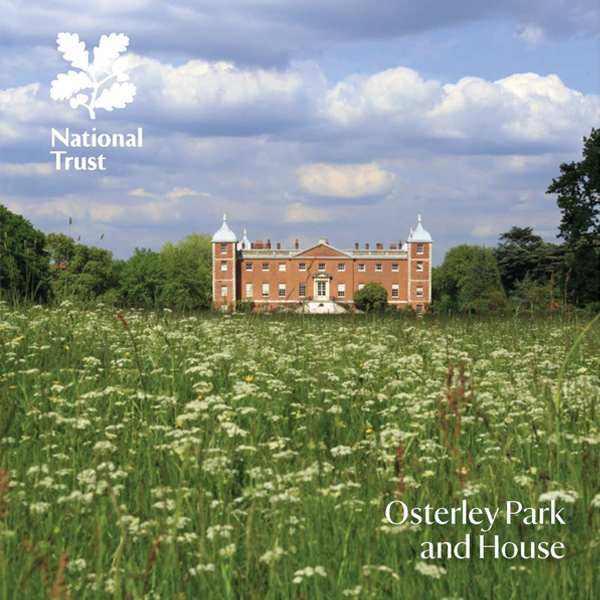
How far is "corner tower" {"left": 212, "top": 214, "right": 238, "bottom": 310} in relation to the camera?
113500 mm

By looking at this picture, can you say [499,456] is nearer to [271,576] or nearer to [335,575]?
[335,575]

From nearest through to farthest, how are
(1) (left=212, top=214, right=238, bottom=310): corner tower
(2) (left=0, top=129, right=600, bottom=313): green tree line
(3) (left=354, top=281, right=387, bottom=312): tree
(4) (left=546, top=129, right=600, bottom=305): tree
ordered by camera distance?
(2) (left=0, top=129, right=600, bottom=313): green tree line → (4) (left=546, top=129, right=600, bottom=305): tree → (3) (left=354, top=281, right=387, bottom=312): tree → (1) (left=212, top=214, right=238, bottom=310): corner tower

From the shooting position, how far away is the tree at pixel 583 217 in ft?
121

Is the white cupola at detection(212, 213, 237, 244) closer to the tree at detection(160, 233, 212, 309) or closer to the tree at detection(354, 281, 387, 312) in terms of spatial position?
the tree at detection(160, 233, 212, 309)

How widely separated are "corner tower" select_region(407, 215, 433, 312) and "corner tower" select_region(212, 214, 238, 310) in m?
27.8

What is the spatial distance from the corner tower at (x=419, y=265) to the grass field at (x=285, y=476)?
362 feet

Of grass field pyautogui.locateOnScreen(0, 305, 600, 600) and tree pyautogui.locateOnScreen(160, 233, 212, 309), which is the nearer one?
grass field pyautogui.locateOnScreen(0, 305, 600, 600)

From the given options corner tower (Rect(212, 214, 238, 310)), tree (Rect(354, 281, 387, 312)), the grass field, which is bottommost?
the grass field

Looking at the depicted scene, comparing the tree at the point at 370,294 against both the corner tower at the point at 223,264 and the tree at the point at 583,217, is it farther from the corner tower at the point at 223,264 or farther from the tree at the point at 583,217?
the tree at the point at 583,217

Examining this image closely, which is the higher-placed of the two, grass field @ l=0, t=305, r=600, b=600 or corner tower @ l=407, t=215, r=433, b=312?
corner tower @ l=407, t=215, r=433, b=312

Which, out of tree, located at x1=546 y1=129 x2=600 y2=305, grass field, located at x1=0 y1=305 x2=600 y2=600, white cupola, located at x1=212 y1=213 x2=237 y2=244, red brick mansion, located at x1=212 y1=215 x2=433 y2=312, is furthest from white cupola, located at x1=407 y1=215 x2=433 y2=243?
grass field, located at x1=0 y1=305 x2=600 y2=600

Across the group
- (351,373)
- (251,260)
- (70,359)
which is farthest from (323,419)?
(251,260)

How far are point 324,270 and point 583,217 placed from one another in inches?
3253

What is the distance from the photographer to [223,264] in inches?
4469
